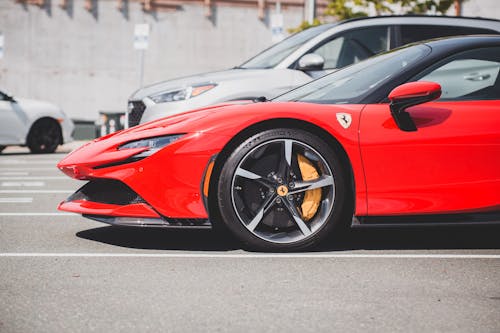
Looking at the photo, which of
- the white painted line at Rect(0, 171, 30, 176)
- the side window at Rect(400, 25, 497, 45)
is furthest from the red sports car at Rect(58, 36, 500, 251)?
the white painted line at Rect(0, 171, 30, 176)

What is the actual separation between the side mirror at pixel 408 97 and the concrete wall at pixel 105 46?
109 ft

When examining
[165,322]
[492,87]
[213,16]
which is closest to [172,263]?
[165,322]

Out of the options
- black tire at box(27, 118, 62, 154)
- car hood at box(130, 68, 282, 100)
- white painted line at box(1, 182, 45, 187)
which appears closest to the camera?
car hood at box(130, 68, 282, 100)

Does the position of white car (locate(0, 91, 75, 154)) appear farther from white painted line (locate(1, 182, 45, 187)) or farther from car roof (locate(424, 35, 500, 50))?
car roof (locate(424, 35, 500, 50))

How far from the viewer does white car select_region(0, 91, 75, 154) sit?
47.5ft

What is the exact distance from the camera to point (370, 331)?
3.22 meters

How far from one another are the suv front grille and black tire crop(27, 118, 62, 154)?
674cm

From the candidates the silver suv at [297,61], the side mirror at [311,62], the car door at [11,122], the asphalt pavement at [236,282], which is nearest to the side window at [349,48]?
the silver suv at [297,61]

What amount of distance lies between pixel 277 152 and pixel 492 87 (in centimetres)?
144

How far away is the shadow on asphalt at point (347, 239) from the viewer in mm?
5098

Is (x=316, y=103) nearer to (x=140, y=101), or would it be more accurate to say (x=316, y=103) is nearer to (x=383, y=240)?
(x=383, y=240)

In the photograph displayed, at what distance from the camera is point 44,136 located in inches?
604

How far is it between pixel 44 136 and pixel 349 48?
26.8ft

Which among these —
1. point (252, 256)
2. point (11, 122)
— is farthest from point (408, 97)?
point (11, 122)
